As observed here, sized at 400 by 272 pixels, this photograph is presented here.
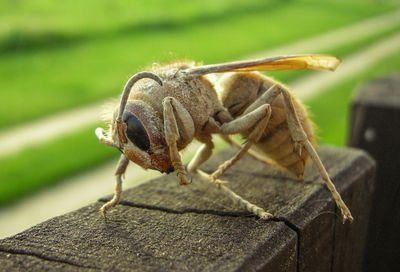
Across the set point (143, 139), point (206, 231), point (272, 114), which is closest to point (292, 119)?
point (272, 114)

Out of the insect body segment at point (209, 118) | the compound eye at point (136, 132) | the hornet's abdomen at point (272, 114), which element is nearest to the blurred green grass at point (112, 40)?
the hornet's abdomen at point (272, 114)

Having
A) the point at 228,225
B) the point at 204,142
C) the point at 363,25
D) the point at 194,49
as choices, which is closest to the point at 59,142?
the point at 204,142

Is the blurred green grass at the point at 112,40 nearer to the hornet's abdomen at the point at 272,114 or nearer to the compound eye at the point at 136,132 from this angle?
the hornet's abdomen at the point at 272,114

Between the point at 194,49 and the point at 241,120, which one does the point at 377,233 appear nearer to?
the point at 241,120

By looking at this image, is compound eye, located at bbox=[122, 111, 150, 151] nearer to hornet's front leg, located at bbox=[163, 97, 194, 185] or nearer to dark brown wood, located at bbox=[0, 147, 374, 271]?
hornet's front leg, located at bbox=[163, 97, 194, 185]

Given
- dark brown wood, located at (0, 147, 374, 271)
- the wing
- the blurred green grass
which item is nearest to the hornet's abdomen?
dark brown wood, located at (0, 147, 374, 271)

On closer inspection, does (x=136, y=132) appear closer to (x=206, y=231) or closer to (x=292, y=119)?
(x=206, y=231)
